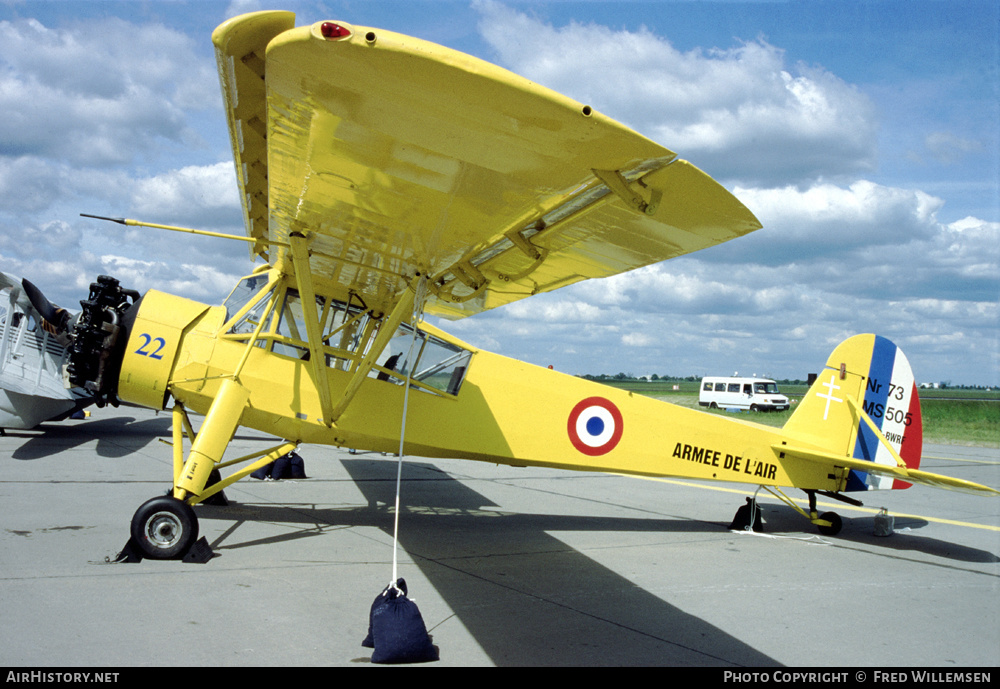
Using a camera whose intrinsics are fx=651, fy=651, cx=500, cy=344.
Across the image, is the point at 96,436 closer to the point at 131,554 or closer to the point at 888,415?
the point at 131,554

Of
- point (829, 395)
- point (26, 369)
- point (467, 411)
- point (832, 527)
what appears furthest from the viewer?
point (26, 369)

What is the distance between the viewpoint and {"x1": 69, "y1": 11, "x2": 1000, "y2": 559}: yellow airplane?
8.81 ft

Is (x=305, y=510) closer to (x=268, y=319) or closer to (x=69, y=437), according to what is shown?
(x=268, y=319)

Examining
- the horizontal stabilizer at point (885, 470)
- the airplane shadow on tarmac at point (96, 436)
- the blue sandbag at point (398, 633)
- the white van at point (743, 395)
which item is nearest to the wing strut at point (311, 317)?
the blue sandbag at point (398, 633)

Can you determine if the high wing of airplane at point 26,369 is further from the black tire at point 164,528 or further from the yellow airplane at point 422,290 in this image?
the black tire at point 164,528

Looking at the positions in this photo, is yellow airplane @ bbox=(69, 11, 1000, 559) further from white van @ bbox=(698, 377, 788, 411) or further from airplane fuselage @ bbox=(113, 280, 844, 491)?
white van @ bbox=(698, 377, 788, 411)

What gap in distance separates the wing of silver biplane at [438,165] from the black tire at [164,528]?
240cm

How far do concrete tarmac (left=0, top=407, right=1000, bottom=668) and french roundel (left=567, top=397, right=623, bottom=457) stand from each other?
108 centimetres

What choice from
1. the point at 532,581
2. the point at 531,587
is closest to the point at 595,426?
the point at 532,581

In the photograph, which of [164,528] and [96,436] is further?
[96,436]

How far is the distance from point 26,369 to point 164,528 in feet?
33.0

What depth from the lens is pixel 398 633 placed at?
11.8 ft

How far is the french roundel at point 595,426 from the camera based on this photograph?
776 centimetres

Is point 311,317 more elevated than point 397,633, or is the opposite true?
point 311,317
